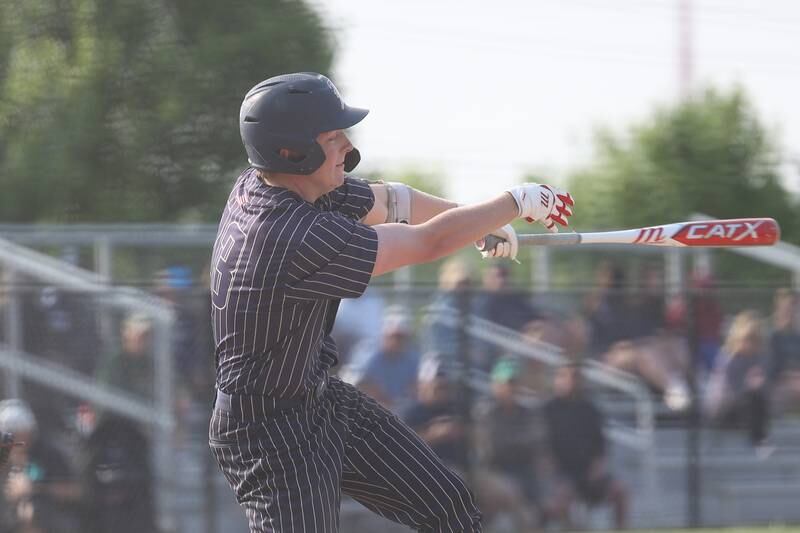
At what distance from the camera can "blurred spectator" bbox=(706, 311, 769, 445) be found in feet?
30.9

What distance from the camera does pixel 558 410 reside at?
8922 millimetres

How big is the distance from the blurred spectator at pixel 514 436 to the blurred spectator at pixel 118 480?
2.09m

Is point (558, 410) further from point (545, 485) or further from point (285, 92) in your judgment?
point (285, 92)

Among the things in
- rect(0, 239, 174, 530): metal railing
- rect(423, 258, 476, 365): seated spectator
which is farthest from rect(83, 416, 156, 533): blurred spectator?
rect(423, 258, 476, 365): seated spectator

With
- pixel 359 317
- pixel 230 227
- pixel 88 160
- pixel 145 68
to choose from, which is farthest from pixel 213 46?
pixel 230 227

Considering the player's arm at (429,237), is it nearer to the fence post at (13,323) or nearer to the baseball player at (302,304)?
the baseball player at (302,304)

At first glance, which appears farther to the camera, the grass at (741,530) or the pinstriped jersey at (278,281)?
the grass at (741,530)

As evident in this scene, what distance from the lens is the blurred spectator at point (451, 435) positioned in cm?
869

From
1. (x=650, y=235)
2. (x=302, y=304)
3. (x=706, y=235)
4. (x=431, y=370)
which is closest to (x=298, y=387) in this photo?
(x=302, y=304)

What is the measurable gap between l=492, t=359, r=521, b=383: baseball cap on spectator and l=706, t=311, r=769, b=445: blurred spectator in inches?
56.1

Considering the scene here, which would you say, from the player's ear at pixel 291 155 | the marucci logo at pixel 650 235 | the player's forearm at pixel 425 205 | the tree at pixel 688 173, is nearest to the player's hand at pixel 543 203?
the marucci logo at pixel 650 235

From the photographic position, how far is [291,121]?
4.17 meters

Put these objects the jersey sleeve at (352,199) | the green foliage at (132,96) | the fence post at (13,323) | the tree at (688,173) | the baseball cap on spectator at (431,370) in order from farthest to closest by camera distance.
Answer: the tree at (688,173) < the green foliage at (132,96) < the baseball cap on spectator at (431,370) < the fence post at (13,323) < the jersey sleeve at (352,199)

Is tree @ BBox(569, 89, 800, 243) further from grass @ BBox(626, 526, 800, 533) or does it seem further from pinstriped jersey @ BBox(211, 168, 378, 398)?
pinstriped jersey @ BBox(211, 168, 378, 398)
